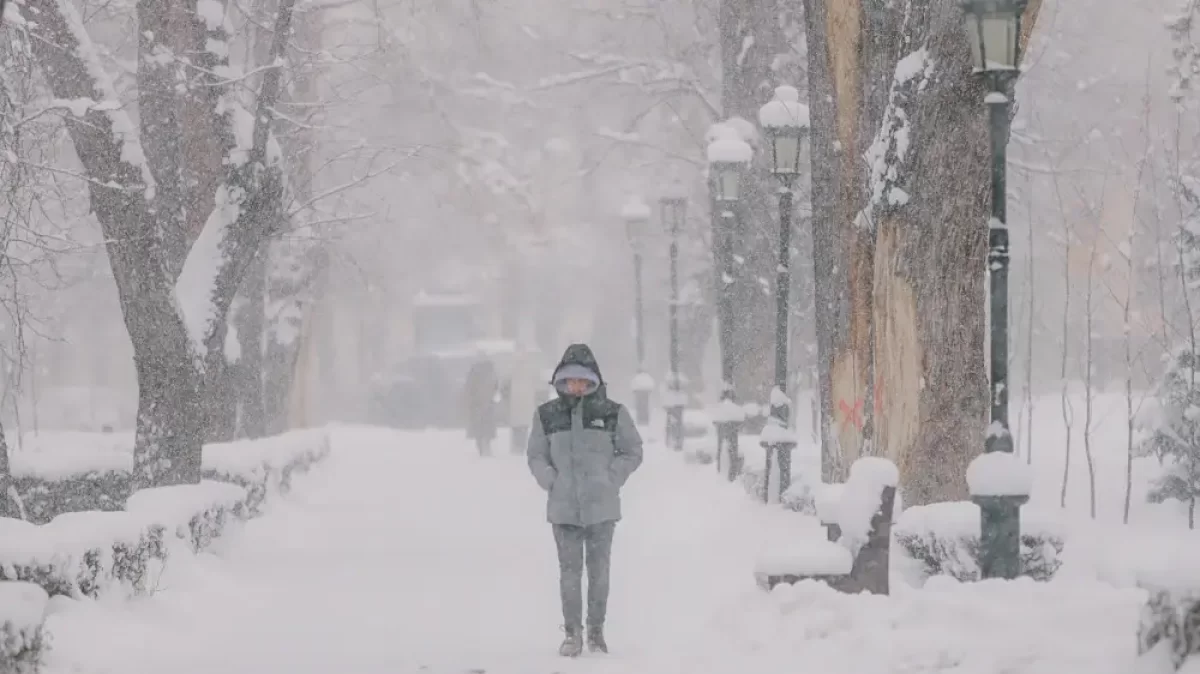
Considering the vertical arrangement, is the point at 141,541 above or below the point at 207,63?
below

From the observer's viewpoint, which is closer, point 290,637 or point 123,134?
point 290,637

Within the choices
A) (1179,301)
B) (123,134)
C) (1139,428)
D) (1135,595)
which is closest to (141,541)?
(123,134)

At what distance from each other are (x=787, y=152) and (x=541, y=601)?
6490mm

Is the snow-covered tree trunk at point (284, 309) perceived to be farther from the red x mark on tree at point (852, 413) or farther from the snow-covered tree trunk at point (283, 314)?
the red x mark on tree at point (852, 413)

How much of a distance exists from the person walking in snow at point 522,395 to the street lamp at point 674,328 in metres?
2.56

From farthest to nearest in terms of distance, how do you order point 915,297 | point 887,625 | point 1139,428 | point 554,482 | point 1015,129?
point 1015,129, point 1139,428, point 915,297, point 554,482, point 887,625

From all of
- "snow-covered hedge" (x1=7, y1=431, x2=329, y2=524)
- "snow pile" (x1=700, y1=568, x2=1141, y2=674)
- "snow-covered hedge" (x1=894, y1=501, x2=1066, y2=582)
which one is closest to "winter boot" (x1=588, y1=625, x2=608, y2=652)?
"snow pile" (x1=700, y1=568, x2=1141, y2=674)

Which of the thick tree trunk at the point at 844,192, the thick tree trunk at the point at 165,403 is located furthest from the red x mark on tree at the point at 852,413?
the thick tree trunk at the point at 165,403

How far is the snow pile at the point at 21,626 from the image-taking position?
22.8 ft

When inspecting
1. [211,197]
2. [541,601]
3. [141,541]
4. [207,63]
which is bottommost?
[541,601]

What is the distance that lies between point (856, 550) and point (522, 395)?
25.0 m

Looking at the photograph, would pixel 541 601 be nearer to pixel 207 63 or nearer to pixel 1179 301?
pixel 207 63

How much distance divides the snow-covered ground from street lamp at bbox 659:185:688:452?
23.2ft

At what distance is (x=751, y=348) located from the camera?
2347 centimetres
